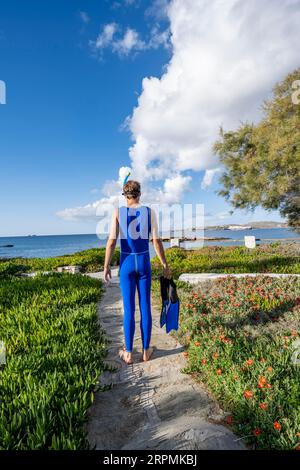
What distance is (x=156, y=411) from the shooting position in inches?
108

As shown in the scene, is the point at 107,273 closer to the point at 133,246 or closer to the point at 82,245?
the point at 133,246

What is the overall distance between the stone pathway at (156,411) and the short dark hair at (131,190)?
2446 mm

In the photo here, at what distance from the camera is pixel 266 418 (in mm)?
2207

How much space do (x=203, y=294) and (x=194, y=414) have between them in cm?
490

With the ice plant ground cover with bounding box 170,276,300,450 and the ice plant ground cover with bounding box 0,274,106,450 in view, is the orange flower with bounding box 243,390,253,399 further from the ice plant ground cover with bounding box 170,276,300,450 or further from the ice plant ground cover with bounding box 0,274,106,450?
the ice plant ground cover with bounding box 0,274,106,450

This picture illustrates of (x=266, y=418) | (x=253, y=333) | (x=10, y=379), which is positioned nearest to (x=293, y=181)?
(x=253, y=333)

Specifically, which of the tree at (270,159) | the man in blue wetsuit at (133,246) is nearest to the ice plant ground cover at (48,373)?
the man in blue wetsuit at (133,246)

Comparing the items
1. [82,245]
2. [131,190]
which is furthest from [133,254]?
[82,245]

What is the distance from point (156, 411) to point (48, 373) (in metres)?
1.25

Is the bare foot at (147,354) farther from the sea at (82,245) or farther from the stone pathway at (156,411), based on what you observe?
the sea at (82,245)

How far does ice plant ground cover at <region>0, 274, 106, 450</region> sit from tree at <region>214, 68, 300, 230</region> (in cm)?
1168

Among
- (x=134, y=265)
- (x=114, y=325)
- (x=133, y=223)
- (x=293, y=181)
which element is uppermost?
(x=293, y=181)

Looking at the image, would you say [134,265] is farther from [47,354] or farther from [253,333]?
[253,333]

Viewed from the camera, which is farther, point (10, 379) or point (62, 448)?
point (10, 379)
